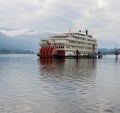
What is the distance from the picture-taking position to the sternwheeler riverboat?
403 ft

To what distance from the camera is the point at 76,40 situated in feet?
A: 431

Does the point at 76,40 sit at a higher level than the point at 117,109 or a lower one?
higher

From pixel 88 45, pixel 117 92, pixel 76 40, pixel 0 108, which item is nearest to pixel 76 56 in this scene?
pixel 76 40

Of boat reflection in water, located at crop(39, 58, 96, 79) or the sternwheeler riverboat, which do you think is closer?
boat reflection in water, located at crop(39, 58, 96, 79)

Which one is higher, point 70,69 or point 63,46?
point 63,46

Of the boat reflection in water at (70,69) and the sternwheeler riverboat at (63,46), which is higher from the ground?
the sternwheeler riverboat at (63,46)

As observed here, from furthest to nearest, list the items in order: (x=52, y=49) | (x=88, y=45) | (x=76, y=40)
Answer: (x=88, y=45) < (x=76, y=40) < (x=52, y=49)

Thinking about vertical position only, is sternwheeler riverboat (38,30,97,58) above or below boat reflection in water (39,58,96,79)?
above

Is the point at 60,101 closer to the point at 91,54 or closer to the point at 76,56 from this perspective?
the point at 76,56

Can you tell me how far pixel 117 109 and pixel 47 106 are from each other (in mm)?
5029

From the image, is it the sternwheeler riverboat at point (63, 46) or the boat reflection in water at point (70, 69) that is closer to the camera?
the boat reflection in water at point (70, 69)

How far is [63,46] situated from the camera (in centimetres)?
12281

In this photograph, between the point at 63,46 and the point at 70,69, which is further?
the point at 63,46

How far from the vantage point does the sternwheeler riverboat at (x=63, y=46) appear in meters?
123
